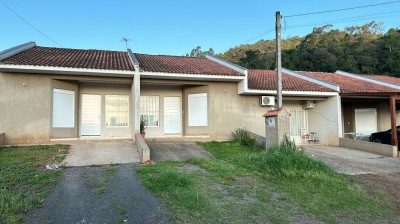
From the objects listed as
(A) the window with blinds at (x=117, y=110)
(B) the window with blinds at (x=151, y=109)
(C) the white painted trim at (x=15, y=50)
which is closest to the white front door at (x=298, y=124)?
(B) the window with blinds at (x=151, y=109)

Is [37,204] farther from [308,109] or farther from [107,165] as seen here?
[308,109]

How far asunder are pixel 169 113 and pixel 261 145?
213 inches

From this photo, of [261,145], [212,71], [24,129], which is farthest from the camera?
[212,71]

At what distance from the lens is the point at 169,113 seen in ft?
53.3

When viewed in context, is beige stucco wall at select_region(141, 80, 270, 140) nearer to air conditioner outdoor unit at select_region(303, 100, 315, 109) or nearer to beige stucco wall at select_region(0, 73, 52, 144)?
air conditioner outdoor unit at select_region(303, 100, 315, 109)

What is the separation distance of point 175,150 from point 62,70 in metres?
5.63

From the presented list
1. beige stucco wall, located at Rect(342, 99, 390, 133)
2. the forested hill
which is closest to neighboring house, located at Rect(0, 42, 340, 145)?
beige stucco wall, located at Rect(342, 99, 390, 133)

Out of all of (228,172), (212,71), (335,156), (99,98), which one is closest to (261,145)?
(335,156)

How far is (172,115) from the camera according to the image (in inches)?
642

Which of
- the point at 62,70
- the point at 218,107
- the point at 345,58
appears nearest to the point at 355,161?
the point at 218,107

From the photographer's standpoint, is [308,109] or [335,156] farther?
[308,109]

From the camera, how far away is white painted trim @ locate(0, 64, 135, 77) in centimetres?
1176

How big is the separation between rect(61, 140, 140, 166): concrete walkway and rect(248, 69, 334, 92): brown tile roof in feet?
23.0

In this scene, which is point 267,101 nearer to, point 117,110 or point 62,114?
point 117,110
